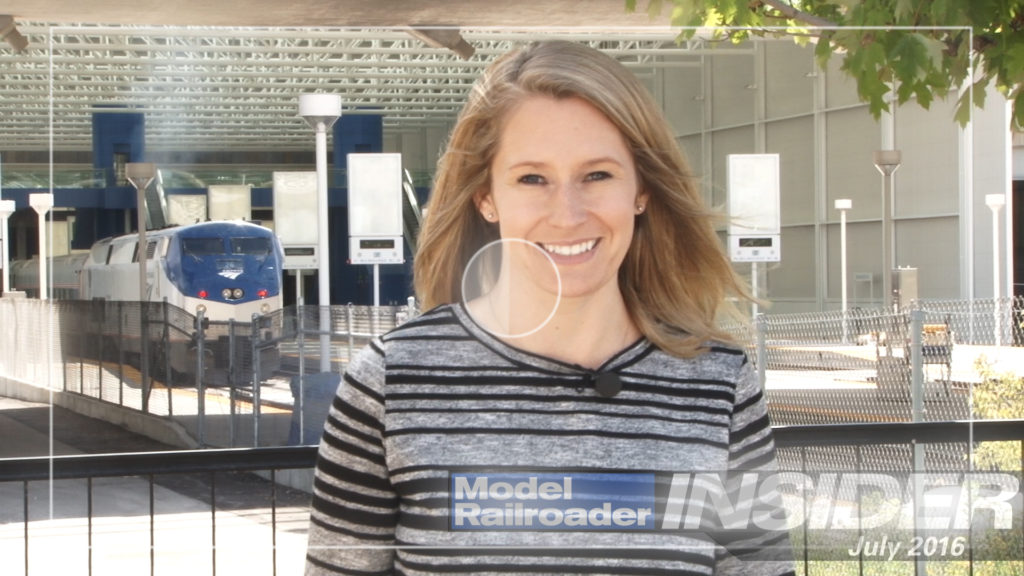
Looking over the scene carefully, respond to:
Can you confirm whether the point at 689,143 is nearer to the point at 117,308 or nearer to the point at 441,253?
the point at 441,253

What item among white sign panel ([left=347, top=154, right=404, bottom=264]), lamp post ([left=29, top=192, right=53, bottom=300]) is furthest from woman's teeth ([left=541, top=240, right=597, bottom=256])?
lamp post ([left=29, top=192, right=53, bottom=300])

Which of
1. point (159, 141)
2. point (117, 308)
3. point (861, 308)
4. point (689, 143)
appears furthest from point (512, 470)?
point (117, 308)

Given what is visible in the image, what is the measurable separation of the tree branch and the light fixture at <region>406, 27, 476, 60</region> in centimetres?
47

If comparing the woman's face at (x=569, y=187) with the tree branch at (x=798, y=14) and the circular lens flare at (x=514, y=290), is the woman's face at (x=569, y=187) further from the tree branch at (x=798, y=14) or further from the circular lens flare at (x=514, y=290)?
the tree branch at (x=798, y=14)

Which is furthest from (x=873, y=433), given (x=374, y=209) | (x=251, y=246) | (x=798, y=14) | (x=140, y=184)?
(x=140, y=184)

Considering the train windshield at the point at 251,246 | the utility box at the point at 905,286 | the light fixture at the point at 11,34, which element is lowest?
the utility box at the point at 905,286

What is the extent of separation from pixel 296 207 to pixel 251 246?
0.35 ft

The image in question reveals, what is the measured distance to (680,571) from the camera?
97cm

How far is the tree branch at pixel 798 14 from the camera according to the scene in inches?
65.0

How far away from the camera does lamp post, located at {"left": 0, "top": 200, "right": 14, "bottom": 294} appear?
173 centimetres

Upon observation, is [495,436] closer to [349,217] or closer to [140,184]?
[349,217]

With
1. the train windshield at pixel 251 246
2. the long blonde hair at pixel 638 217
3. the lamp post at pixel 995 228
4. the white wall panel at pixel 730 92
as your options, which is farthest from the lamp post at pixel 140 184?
the lamp post at pixel 995 228

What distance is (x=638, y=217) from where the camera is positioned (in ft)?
3.34

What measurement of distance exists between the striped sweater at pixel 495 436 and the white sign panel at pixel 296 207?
2.04 feet
